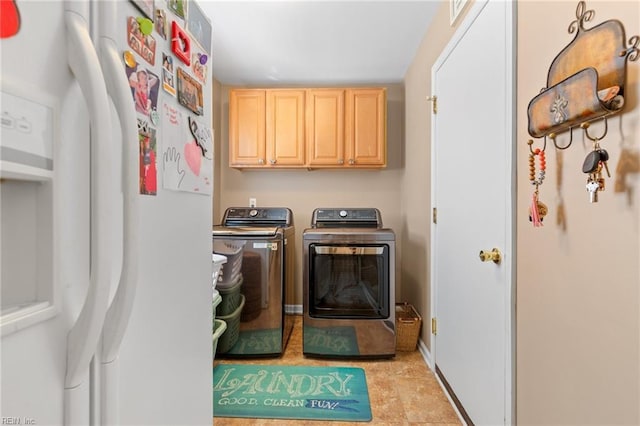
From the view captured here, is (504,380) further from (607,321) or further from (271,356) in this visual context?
(271,356)

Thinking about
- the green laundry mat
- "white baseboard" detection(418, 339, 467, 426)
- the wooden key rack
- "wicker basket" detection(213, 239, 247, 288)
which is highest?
the wooden key rack

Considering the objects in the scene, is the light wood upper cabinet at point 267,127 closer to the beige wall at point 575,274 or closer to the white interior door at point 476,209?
Answer: the white interior door at point 476,209

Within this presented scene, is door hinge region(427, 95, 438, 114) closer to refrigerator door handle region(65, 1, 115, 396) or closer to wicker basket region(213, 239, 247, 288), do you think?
wicker basket region(213, 239, 247, 288)

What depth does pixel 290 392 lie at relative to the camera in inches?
75.5

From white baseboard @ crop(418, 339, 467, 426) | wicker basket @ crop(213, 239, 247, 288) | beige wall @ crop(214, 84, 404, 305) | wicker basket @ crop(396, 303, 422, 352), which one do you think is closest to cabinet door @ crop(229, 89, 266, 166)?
beige wall @ crop(214, 84, 404, 305)

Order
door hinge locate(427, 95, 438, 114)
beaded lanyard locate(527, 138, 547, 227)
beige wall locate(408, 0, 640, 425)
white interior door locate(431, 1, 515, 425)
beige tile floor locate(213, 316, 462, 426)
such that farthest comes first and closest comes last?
1. door hinge locate(427, 95, 438, 114)
2. beige tile floor locate(213, 316, 462, 426)
3. white interior door locate(431, 1, 515, 425)
4. beaded lanyard locate(527, 138, 547, 227)
5. beige wall locate(408, 0, 640, 425)

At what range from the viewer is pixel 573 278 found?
0.91 m

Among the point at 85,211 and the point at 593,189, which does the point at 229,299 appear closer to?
the point at 85,211

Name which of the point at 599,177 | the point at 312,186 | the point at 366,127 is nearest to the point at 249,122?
the point at 312,186

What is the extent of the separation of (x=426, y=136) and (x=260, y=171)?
5.84ft

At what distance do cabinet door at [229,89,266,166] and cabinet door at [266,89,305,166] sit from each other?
0.08 meters

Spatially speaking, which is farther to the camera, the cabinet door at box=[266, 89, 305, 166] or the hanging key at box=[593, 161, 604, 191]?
the cabinet door at box=[266, 89, 305, 166]

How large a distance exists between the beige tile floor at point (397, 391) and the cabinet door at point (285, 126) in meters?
1.73

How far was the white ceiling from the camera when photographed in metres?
2.08
